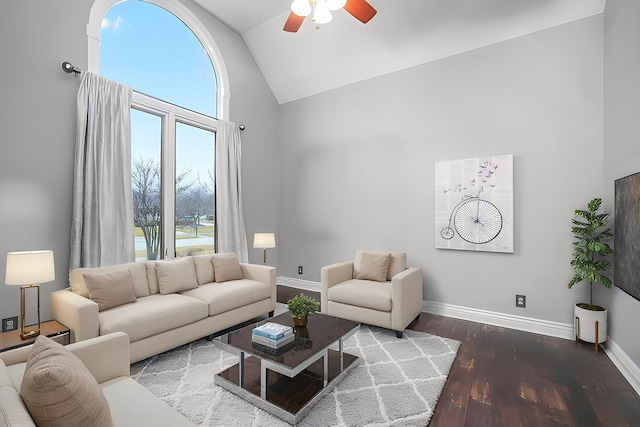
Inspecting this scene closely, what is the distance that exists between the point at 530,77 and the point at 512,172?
108 cm

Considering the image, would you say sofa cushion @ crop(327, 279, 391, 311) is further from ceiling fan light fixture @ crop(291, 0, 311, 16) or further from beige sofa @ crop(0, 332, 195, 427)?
ceiling fan light fixture @ crop(291, 0, 311, 16)

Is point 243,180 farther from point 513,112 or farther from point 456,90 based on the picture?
point 513,112

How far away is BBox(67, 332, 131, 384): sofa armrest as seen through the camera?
1626 millimetres

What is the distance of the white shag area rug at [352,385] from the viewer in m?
1.97

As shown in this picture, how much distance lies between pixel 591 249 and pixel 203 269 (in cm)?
398

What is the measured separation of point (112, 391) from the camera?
1539 mm

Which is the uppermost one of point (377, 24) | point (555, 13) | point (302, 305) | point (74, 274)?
point (377, 24)

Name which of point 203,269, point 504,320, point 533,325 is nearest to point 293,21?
point 203,269

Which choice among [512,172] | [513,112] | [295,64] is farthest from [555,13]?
[295,64]

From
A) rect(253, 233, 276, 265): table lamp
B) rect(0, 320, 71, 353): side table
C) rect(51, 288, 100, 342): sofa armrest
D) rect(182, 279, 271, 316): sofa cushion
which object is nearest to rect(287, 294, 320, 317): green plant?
rect(182, 279, 271, 316): sofa cushion

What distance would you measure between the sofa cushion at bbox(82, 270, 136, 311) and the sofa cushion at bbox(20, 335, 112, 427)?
181 centimetres

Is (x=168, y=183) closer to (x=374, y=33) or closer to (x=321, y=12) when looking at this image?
(x=321, y=12)

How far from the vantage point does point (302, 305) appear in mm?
2512

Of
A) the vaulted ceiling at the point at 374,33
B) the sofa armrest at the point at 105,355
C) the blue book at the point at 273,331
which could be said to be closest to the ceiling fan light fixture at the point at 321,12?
the vaulted ceiling at the point at 374,33
